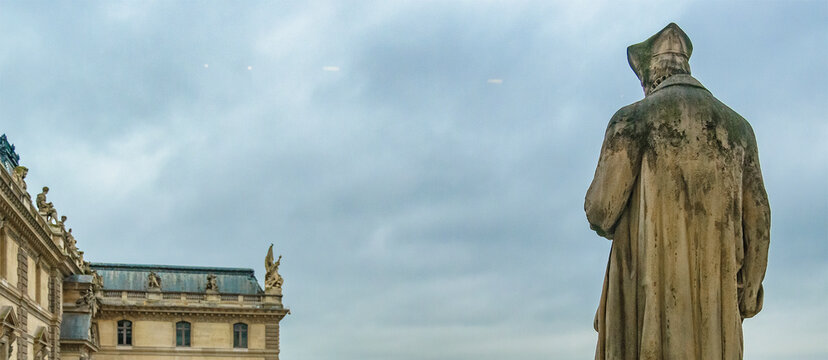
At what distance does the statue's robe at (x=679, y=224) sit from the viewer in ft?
18.3

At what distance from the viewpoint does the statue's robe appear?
5.59 meters

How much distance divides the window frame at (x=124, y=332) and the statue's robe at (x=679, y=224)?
64512 millimetres

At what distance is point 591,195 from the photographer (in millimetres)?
5801

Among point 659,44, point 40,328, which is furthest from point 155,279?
point 659,44

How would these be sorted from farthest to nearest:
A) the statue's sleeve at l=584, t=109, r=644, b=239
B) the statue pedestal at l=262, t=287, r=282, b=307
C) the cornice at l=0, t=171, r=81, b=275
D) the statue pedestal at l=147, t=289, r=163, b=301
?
the statue pedestal at l=262, t=287, r=282, b=307, the statue pedestal at l=147, t=289, r=163, b=301, the cornice at l=0, t=171, r=81, b=275, the statue's sleeve at l=584, t=109, r=644, b=239

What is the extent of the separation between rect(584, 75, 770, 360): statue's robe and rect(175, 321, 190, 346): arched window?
211ft

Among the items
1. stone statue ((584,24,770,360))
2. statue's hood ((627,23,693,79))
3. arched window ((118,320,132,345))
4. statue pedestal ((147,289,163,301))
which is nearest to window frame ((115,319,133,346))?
arched window ((118,320,132,345))

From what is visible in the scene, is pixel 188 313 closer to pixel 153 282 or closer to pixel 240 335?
pixel 153 282

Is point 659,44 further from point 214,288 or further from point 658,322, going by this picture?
point 214,288

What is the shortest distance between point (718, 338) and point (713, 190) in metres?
0.83

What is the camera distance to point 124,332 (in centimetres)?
6656

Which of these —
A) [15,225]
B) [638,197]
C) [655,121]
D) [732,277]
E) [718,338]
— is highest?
[15,225]

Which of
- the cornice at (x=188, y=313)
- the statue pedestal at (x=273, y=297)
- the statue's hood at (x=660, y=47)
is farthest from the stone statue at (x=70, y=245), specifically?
the statue's hood at (x=660, y=47)

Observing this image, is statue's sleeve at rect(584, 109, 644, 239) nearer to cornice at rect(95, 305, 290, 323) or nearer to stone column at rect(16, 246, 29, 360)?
stone column at rect(16, 246, 29, 360)
